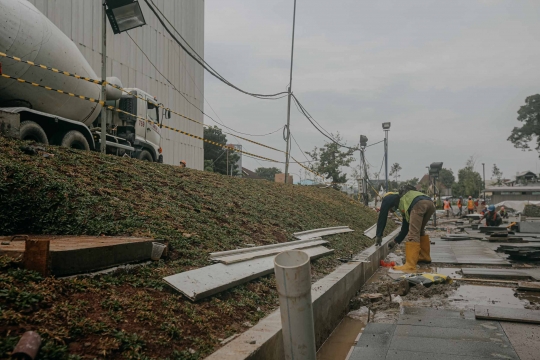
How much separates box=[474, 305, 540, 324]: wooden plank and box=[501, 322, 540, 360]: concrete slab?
0.07 m

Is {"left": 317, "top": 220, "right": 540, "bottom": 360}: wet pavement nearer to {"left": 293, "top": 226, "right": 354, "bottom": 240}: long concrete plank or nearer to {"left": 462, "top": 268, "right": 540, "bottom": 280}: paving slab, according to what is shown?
{"left": 462, "top": 268, "right": 540, "bottom": 280}: paving slab

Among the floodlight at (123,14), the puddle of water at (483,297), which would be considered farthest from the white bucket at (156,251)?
the floodlight at (123,14)

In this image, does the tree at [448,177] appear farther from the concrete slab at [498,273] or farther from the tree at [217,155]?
the concrete slab at [498,273]

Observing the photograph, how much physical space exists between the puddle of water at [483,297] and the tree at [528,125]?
77.4 metres

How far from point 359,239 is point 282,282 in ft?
27.1

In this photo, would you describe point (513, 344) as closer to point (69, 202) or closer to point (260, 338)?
point (260, 338)

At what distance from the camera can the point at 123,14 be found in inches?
364

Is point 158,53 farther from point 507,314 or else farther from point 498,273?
point 507,314

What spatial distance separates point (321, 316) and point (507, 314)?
2.07 m

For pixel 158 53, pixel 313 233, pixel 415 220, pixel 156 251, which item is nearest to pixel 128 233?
pixel 156 251

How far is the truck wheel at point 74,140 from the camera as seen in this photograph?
30.4 ft

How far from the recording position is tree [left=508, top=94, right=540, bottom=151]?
7231 centimetres

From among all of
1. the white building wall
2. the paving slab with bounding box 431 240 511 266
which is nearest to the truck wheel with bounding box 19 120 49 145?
the paving slab with bounding box 431 240 511 266

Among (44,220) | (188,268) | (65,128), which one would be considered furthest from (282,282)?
(65,128)
